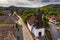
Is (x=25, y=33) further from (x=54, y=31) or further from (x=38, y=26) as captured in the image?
(x=54, y=31)

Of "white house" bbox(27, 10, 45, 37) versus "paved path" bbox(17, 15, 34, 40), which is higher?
"white house" bbox(27, 10, 45, 37)

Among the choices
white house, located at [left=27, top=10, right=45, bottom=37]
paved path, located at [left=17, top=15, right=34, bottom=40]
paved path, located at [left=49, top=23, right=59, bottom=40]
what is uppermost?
white house, located at [left=27, top=10, right=45, bottom=37]

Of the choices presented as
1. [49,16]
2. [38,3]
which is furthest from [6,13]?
[38,3]

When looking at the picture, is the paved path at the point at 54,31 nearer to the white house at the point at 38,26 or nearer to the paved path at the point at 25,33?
the white house at the point at 38,26

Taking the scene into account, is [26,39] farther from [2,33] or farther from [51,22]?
[51,22]

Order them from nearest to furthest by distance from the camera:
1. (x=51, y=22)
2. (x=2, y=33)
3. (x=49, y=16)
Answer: (x=2, y=33) < (x=51, y=22) < (x=49, y=16)

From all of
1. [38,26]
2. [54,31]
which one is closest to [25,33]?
[38,26]

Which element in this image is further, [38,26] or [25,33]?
[25,33]

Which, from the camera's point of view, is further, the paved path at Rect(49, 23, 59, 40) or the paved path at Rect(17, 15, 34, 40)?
the paved path at Rect(49, 23, 59, 40)

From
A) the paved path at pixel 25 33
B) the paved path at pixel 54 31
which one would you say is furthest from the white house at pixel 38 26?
the paved path at pixel 54 31

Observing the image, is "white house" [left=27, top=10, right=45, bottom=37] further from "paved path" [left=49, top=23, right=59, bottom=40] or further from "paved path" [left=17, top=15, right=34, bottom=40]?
"paved path" [left=49, top=23, right=59, bottom=40]

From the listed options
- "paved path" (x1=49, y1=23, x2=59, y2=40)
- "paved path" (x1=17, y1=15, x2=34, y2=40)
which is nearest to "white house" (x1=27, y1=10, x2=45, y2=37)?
"paved path" (x1=17, y1=15, x2=34, y2=40)
